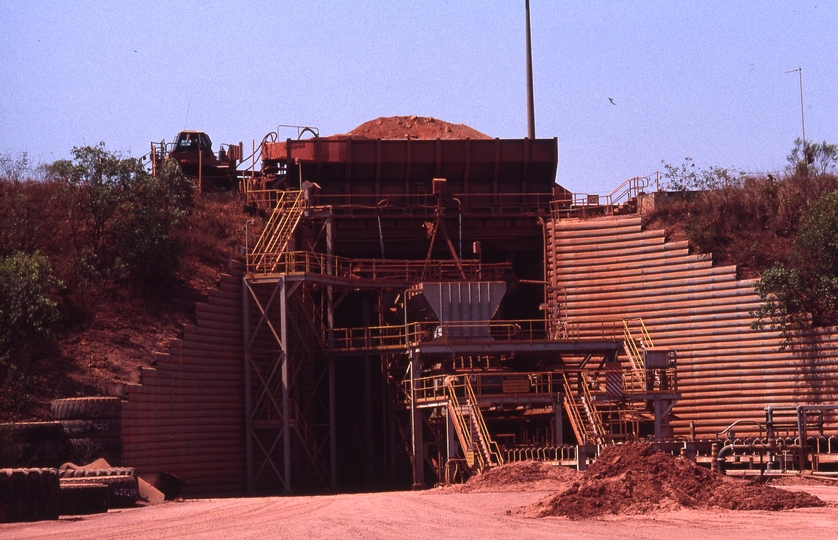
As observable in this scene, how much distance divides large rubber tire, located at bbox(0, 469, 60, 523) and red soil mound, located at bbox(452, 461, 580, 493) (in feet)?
33.4

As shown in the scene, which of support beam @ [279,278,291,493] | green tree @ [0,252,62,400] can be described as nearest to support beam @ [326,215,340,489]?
support beam @ [279,278,291,493]

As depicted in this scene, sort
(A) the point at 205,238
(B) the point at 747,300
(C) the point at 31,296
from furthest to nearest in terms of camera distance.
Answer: (A) the point at 205,238
(B) the point at 747,300
(C) the point at 31,296

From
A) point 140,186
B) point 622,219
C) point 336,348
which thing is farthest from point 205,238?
point 622,219

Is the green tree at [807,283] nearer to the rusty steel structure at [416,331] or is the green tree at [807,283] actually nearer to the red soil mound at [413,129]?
the rusty steel structure at [416,331]

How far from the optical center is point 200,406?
3947cm

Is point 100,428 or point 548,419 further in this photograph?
point 548,419

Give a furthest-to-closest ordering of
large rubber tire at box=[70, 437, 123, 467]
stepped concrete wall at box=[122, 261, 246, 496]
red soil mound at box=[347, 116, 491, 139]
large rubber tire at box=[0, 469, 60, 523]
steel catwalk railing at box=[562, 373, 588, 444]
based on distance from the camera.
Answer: red soil mound at box=[347, 116, 491, 139] < steel catwalk railing at box=[562, 373, 588, 444] < stepped concrete wall at box=[122, 261, 246, 496] < large rubber tire at box=[70, 437, 123, 467] < large rubber tire at box=[0, 469, 60, 523]

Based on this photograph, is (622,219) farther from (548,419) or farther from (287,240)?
(287,240)

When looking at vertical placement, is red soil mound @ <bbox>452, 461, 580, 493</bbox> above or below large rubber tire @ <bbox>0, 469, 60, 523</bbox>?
below

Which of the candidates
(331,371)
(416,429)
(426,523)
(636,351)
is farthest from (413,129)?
(426,523)

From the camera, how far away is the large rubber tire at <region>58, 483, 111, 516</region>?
85.0 feet

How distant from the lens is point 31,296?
36562 millimetres

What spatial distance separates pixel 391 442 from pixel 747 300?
1364 cm

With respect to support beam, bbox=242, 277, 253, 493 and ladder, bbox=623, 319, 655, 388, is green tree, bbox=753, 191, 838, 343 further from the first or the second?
support beam, bbox=242, 277, 253, 493
